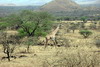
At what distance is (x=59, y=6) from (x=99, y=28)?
140 meters

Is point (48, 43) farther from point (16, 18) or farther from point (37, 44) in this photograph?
point (16, 18)

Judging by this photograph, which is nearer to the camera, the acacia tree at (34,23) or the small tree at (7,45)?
the small tree at (7,45)

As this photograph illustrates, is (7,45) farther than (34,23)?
No

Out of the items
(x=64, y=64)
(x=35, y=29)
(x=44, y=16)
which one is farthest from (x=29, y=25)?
(x=64, y=64)

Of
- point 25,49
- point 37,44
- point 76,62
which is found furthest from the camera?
point 37,44

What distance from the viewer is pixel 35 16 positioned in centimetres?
4034

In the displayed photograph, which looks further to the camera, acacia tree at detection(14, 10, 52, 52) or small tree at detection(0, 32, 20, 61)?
acacia tree at detection(14, 10, 52, 52)

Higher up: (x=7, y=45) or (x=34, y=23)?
(x=7, y=45)

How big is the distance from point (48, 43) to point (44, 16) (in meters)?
8.35

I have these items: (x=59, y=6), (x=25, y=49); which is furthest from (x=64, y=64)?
(x=59, y=6)

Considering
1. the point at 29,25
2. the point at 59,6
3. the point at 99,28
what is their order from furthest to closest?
the point at 59,6, the point at 99,28, the point at 29,25

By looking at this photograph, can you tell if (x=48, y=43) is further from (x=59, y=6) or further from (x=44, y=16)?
(x=59, y=6)

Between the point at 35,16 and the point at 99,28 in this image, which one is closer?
the point at 35,16

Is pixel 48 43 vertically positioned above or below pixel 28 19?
below
